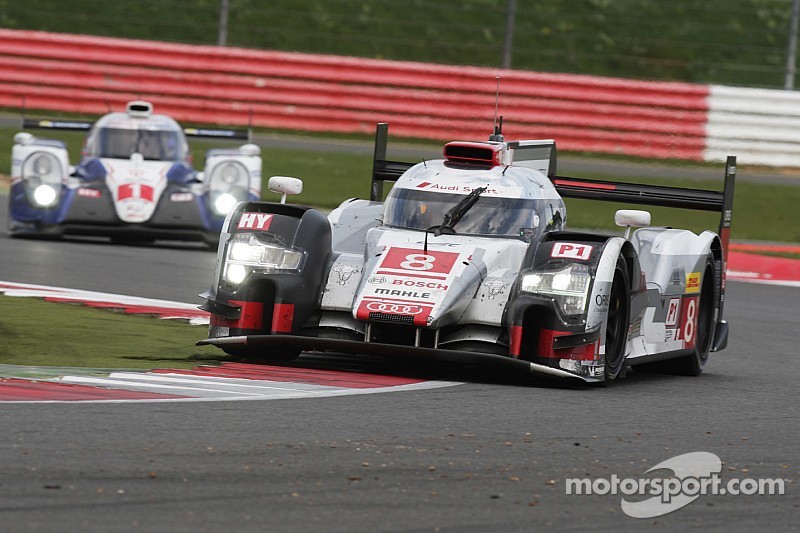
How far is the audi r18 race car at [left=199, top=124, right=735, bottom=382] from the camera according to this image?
896cm

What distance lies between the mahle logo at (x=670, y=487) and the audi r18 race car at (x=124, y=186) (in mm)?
10367

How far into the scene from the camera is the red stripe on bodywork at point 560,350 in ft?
29.4

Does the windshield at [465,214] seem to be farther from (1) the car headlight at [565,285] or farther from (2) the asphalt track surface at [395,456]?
(2) the asphalt track surface at [395,456]

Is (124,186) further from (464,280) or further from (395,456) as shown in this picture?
(395,456)

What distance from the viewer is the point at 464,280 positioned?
902cm

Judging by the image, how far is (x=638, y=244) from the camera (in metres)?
10.7

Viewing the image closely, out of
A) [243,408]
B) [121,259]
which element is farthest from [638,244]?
[121,259]

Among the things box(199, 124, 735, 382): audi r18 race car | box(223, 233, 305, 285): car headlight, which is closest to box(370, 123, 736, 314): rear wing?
box(199, 124, 735, 382): audi r18 race car

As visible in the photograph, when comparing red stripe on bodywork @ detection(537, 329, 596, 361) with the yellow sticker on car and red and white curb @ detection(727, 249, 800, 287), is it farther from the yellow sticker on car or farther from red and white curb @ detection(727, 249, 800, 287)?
red and white curb @ detection(727, 249, 800, 287)

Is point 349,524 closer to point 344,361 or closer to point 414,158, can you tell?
point 344,361

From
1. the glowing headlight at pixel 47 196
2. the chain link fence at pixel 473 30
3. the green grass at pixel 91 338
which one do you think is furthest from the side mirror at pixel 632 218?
the chain link fence at pixel 473 30

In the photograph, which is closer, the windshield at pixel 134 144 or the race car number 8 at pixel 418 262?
the race car number 8 at pixel 418 262

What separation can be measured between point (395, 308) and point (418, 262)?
0.42 metres

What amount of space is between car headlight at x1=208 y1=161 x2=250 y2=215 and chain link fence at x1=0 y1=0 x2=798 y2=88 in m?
11.8
